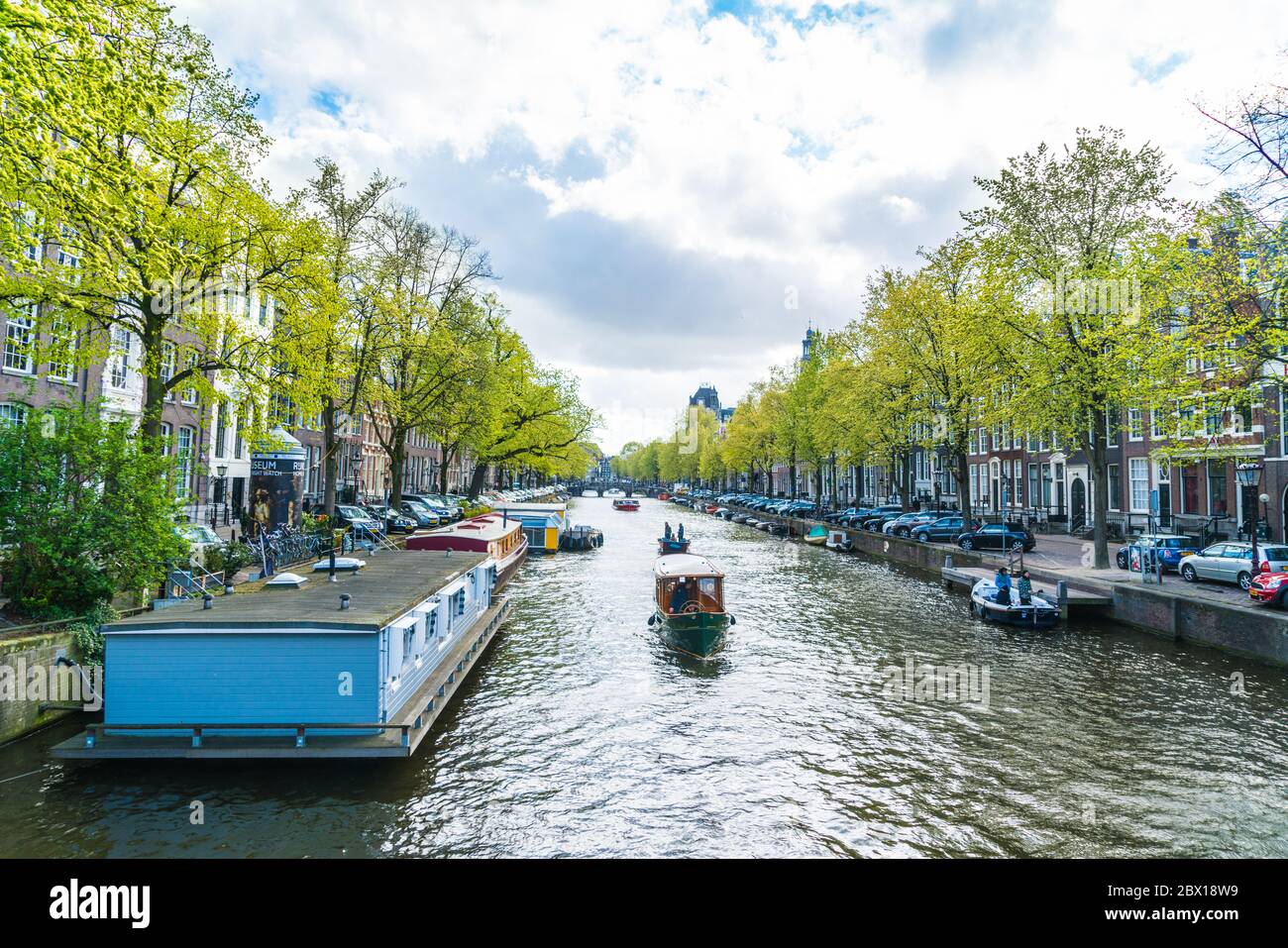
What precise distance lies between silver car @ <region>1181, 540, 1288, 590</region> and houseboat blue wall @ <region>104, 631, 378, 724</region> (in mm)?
26754

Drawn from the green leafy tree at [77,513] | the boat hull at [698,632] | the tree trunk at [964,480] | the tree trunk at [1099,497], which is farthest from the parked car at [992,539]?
the green leafy tree at [77,513]

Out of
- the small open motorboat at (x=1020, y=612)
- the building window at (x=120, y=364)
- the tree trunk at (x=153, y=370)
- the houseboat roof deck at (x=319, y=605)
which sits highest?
the building window at (x=120, y=364)

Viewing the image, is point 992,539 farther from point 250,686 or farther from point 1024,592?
point 250,686

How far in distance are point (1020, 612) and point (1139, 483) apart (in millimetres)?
27181

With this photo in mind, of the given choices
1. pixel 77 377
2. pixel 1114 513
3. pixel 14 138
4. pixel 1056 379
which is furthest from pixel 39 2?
pixel 1114 513

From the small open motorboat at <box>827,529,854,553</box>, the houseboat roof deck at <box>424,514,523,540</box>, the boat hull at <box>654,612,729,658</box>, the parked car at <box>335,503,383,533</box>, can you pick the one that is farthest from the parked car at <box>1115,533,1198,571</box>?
the parked car at <box>335,503,383,533</box>

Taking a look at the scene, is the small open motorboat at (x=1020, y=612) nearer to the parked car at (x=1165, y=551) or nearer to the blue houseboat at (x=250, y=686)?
the parked car at (x=1165, y=551)

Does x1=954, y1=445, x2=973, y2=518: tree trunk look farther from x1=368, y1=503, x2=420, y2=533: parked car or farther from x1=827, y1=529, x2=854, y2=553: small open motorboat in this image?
x1=368, y1=503, x2=420, y2=533: parked car

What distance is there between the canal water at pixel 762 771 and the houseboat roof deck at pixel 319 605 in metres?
2.59

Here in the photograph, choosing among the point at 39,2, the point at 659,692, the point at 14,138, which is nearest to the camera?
the point at 14,138

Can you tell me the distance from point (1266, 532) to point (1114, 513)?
11.8 m

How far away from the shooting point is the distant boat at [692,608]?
19625 mm
